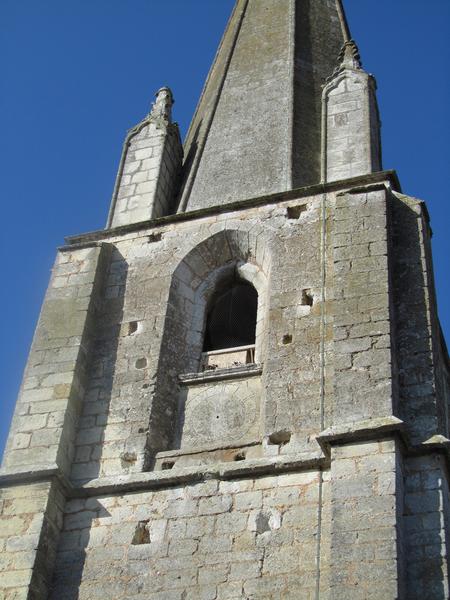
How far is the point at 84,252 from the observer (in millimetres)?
13148

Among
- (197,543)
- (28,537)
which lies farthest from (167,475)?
(28,537)

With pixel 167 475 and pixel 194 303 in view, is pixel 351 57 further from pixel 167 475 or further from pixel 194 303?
pixel 167 475

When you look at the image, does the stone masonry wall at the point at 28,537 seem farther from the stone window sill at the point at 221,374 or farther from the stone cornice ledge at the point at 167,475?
the stone window sill at the point at 221,374

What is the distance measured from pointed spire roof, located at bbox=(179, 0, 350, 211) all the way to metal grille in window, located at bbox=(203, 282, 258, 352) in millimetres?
1161

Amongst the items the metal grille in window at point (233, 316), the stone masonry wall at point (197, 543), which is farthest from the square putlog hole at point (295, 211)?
the stone masonry wall at point (197, 543)

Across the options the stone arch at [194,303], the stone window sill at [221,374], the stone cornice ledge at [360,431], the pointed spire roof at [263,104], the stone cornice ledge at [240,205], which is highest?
the pointed spire roof at [263,104]

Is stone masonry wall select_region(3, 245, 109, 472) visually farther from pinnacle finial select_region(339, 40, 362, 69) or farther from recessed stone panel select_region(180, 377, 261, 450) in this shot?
pinnacle finial select_region(339, 40, 362, 69)

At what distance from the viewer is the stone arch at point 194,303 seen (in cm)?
1151

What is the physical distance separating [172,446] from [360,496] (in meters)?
2.43

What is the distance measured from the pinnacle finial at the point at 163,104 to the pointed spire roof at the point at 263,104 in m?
0.47

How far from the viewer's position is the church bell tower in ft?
31.4

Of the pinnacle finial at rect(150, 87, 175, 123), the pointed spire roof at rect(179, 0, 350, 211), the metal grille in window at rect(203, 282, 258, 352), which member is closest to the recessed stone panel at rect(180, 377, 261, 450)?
the metal grille in window at rect(203, 282, 258, 352)

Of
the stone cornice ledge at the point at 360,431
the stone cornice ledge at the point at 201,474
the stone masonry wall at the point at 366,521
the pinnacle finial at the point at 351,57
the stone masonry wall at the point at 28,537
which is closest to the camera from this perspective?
the stone masonry wall at the point at 366,521

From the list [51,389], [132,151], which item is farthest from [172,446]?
[132,151]
